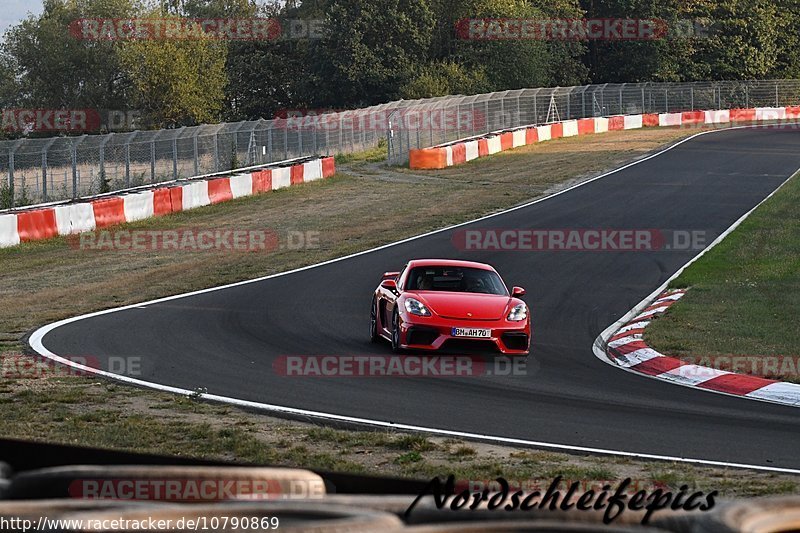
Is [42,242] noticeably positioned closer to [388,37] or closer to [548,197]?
[548,197]

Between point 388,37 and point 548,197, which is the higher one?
point 388,37

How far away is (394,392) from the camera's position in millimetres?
11742

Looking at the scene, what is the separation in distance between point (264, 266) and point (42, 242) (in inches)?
240

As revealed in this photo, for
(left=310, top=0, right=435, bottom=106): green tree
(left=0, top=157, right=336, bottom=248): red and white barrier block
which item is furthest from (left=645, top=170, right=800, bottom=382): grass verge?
(left=310, top=0, right=435, bottom=106): green tree

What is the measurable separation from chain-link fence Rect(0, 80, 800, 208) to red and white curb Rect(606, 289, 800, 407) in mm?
19127

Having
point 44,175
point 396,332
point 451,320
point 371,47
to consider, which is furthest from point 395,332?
point 371,47

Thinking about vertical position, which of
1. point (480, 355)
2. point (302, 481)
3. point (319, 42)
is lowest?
point (480, 355)

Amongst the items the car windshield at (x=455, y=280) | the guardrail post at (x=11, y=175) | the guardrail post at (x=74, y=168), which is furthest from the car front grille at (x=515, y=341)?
the guardrail post at (x=74, y=168)

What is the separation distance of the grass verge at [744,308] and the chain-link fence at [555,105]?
2191 centimetres

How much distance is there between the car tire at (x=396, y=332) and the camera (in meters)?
14.2

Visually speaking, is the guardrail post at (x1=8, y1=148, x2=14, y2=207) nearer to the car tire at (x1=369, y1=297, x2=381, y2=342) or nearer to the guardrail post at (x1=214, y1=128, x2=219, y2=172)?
the guardrail post at (x1=214, y1=128, x2=219, y2=172)

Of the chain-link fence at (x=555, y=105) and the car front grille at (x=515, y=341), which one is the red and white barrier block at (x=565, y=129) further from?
the car front grille at (x=515, y=341)

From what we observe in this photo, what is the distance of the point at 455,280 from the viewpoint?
1544 cm

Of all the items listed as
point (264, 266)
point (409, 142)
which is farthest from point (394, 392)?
point (409, 142)
